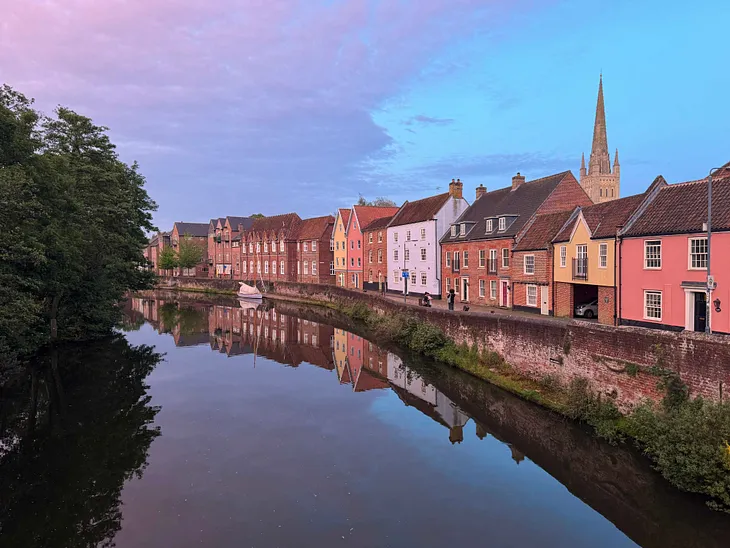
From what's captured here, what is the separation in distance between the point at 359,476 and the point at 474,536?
12.5 ft

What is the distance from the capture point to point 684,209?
859 inches

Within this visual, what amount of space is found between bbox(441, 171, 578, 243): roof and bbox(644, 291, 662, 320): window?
12.3 meters

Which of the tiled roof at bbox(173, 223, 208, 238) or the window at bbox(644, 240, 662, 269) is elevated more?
the tiled roof at bbox(173, 223, 208, 238)

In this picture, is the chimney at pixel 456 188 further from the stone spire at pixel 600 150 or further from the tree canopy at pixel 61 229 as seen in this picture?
the stone spire at pixel 600 150

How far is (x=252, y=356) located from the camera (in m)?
31.5

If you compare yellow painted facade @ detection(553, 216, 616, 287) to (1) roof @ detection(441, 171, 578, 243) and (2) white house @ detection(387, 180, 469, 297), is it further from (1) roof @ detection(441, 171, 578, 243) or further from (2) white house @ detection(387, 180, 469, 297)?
(2) white house @ detection(387, 180, 469, 297)

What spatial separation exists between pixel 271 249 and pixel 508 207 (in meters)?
49.2

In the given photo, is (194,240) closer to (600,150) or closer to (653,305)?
(600,150)

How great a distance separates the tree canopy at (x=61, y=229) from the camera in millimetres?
17891

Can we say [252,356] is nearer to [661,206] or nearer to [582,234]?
[582,234]

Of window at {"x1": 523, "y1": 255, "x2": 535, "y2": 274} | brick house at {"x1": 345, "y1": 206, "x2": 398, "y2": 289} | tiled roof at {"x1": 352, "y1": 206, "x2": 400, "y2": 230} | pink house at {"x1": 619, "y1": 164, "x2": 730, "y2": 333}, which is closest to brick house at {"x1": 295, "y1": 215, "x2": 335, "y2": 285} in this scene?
brick house at {"x1": 345, "y1": 206, "x2": 398, "y2": 289}

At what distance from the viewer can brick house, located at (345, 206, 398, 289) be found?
194 feet

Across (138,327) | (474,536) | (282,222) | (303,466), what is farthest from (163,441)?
(282,222)

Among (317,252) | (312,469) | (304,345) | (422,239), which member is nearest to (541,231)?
(422,239)
